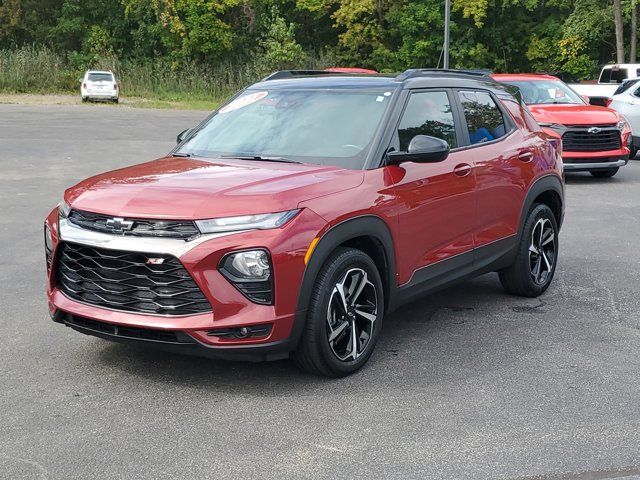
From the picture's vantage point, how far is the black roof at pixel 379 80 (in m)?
5.80

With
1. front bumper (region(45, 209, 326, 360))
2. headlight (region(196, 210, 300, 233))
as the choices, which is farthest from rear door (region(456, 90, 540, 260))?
headlight (region(196, 210, 300, 233))

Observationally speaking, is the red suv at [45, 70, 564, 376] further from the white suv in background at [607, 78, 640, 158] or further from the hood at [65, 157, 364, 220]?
the white suv in background at [607, 78, 640, 158]

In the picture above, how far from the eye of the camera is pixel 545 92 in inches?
606

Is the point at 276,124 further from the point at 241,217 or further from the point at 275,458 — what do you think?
the point at 275,458

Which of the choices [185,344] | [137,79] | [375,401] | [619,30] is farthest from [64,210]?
[137,79]

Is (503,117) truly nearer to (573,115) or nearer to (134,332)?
(134,332)

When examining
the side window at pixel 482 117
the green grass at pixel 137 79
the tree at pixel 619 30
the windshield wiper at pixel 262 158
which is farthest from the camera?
the green grass at pixel 137 79

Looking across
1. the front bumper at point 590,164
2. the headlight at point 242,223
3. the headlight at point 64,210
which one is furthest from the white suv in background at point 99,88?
the headlight at point 242,223

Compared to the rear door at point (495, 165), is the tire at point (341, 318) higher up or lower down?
lower down

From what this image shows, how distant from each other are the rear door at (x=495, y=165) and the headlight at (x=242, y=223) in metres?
2.07

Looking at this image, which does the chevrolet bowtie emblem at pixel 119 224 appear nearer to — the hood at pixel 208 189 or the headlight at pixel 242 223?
the hood at pixel 208 189

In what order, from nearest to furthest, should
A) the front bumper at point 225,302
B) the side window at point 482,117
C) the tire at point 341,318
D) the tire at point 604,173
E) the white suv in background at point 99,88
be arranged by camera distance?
the front bumper at point 225,302 → the tire at point 341,318 → the side window at point 482,117 → the tire at point 604,173 → the white suv in background at point 99,88

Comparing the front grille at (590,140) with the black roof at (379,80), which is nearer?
the black roof at (379,80)

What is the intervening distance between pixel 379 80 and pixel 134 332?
247cm
